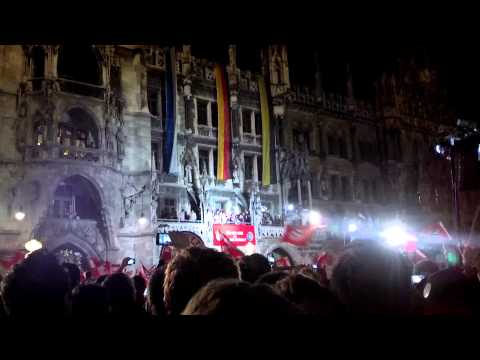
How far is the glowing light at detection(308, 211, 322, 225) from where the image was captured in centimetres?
3347

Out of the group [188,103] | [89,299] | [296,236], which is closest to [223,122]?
[188,103]

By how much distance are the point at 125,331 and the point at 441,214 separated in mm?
34838

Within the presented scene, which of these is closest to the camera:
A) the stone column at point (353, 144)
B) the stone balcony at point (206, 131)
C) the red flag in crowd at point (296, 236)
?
the red flag in crowd at point (296, 236)

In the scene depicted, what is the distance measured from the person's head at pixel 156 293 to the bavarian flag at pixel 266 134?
26979mm

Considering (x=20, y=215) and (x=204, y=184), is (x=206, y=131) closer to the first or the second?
(x=204, y=184)

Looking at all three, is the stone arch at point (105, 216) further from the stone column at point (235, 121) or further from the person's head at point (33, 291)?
the person's head at point (33, 291)

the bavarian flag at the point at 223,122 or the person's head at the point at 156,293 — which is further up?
the bavarian flag at the point at 223,122

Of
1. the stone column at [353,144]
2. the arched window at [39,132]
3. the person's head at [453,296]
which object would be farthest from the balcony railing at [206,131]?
the person's head at [453,296]

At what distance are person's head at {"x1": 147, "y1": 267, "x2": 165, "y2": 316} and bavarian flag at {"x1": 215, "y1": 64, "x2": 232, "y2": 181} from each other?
25.5 meters

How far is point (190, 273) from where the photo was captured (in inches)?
134

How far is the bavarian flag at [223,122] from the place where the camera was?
98.6 feet

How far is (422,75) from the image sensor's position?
146 ft

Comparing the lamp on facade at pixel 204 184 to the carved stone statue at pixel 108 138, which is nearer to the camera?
the carved stone statue at pixel 108 138

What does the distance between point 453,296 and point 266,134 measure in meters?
28.1
